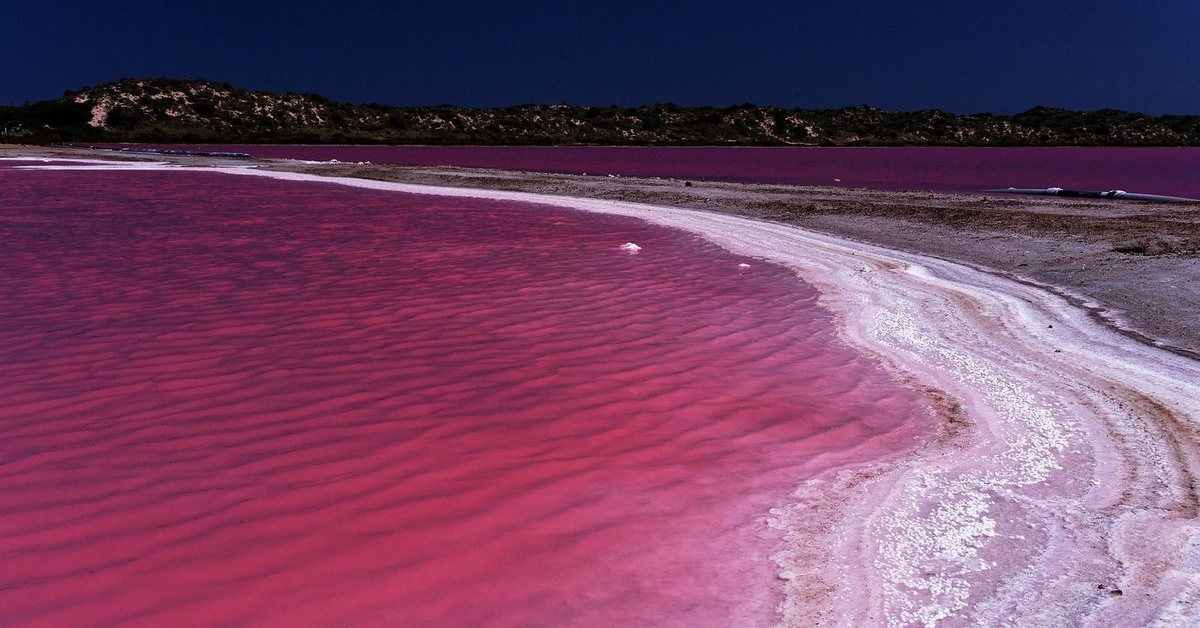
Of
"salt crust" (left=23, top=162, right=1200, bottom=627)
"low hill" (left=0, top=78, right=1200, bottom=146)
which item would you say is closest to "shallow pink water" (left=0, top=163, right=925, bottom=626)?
"salt crust" (left=23, top=162, right=1200, bottom=627)

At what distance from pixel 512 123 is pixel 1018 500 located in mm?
96340

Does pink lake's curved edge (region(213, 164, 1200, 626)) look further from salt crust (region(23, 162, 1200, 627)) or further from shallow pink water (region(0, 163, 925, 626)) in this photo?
shallow pink water (region(0, 163, 925, 626))

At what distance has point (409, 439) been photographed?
5.31 metres

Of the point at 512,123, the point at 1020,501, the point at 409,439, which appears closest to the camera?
the point at 1020,501

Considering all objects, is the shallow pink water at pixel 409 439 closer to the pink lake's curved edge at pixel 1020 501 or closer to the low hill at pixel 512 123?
the pink lake's curved edge at pixel 1020 501

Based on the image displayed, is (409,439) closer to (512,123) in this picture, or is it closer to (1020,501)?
(1020,501)

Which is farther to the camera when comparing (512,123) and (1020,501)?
(512,123)

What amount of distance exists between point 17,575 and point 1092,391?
6.55 meters

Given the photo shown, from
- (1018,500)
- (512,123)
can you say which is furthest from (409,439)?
(512,123)

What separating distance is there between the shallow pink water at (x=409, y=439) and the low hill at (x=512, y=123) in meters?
64.0

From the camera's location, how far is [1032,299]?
9367 millimetres

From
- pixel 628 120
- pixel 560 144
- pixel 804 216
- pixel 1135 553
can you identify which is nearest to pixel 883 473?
pixel 1135 553

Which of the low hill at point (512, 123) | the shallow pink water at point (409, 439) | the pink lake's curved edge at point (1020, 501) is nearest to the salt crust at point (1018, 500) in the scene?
the pink lake's curved edge at point (1020, 501)

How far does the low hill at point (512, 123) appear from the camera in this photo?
244ft
